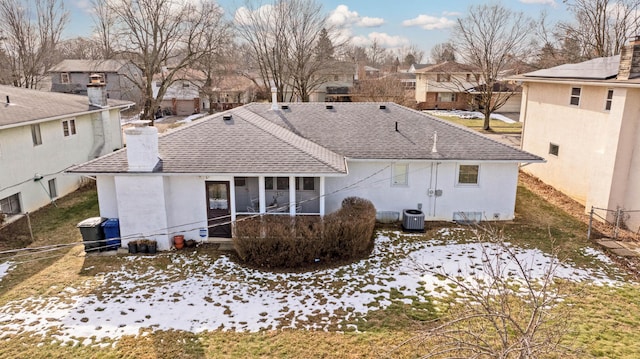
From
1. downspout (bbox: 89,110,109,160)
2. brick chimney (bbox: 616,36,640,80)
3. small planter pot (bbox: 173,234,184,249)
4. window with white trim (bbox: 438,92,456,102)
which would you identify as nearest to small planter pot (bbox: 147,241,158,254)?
small planter pot (bbox: 173,234,184,249)

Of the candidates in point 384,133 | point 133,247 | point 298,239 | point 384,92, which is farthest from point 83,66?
point 298,239

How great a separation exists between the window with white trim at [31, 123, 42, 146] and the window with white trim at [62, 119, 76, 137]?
1.95 metres

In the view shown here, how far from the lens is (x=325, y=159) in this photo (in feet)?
43.7

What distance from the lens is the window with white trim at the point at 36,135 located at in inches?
656

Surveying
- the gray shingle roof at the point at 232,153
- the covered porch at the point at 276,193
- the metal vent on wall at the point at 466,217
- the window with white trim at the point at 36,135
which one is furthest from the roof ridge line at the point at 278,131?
the window with white trim at the point at 36,135

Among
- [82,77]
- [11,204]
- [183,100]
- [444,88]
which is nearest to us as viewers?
[11,204]

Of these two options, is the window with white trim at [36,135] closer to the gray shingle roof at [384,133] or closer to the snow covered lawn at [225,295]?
the snow covered lawn at [225,295]

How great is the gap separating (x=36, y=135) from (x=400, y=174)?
14701 millimetres

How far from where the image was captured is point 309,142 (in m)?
15.6

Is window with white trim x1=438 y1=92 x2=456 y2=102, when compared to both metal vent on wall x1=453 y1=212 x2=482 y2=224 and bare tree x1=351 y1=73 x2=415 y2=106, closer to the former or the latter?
bare tree x1=351 y1=73 x2=415 y2=106

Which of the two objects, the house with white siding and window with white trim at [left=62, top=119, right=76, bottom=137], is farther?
window with white trim at [left=62, top=119, right=76, bottom=137]

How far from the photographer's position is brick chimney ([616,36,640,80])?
1409cm

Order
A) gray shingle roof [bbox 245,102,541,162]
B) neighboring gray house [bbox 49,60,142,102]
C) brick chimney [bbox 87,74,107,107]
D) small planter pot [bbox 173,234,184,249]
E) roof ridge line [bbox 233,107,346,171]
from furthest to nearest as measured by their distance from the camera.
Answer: neighboring gray house [bbox 49,60,142,102] < brick chimney [bbox 87,74,107,107] < gray shingle roof [bbox 245,102,541,162] < roof ridge line [bbox 233,107,346,171] < small planter pot [bbox 173,234,184,249]

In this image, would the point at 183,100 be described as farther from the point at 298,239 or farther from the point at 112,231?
the point at 298,239
